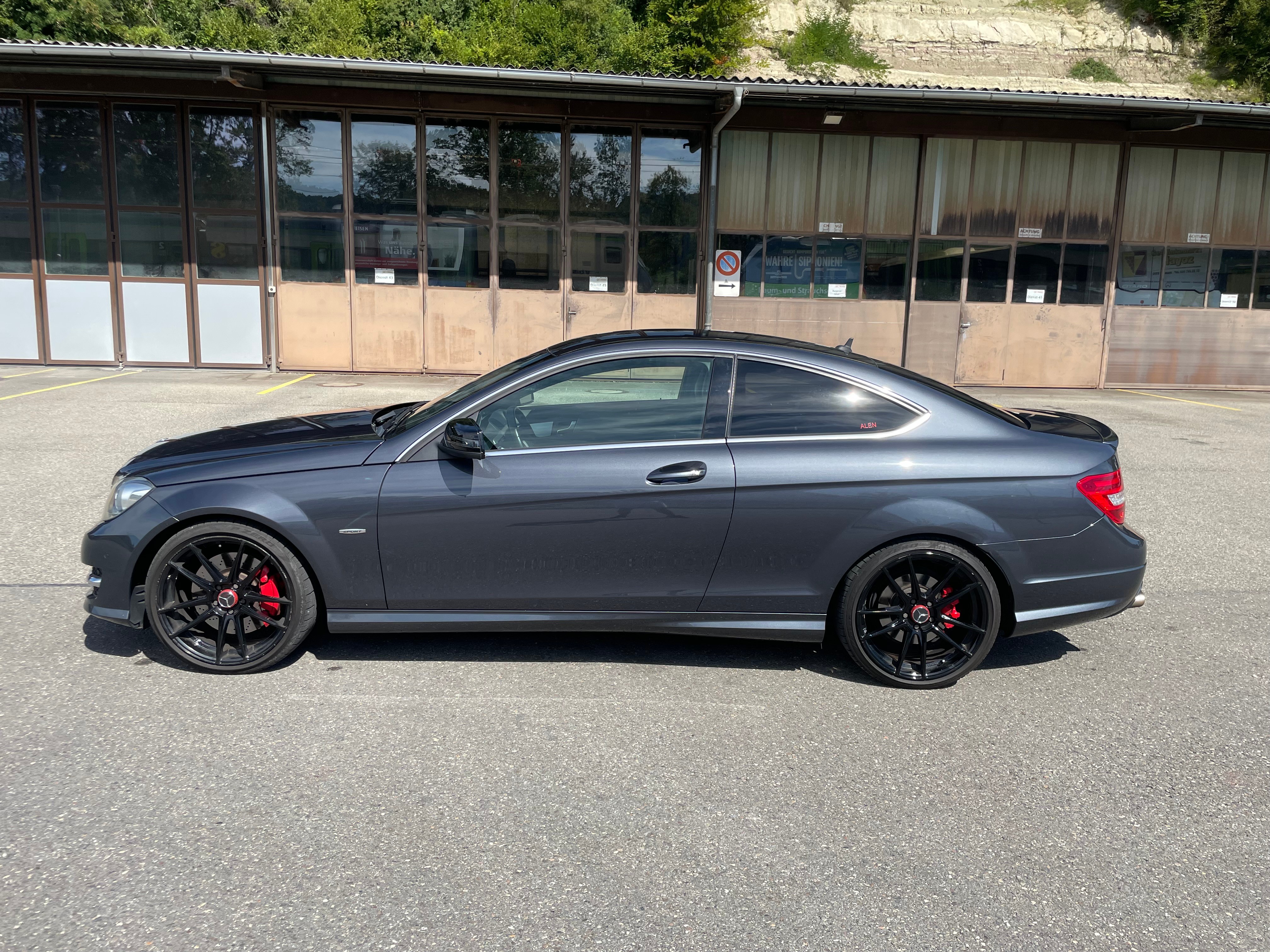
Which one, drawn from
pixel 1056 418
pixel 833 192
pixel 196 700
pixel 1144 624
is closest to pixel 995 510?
pixel 1056 418

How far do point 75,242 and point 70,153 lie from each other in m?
1.40

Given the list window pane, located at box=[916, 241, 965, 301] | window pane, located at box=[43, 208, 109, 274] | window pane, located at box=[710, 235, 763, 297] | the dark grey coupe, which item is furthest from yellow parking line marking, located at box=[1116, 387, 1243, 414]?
window pane, located at box=[43, 208, 109, 274]

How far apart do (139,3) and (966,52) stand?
39454 mm

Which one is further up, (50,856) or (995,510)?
(995,510)

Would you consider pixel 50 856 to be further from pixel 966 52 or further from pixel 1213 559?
pixel 966 52

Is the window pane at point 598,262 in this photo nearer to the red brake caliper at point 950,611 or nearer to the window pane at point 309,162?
the window pane at point 309,162

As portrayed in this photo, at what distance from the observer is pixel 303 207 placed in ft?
50.9

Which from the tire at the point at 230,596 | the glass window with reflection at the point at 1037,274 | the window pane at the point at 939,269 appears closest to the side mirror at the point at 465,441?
the tire at the point at 230,596

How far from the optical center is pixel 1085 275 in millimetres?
16750

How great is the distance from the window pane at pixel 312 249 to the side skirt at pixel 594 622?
42.1ft

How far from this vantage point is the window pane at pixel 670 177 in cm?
1585

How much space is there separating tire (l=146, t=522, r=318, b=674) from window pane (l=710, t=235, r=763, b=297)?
13.0m

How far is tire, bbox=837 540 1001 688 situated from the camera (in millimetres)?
4059

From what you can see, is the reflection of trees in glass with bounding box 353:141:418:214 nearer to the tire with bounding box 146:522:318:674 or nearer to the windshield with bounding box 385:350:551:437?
the windshield with bounding box 385:350:551:437
